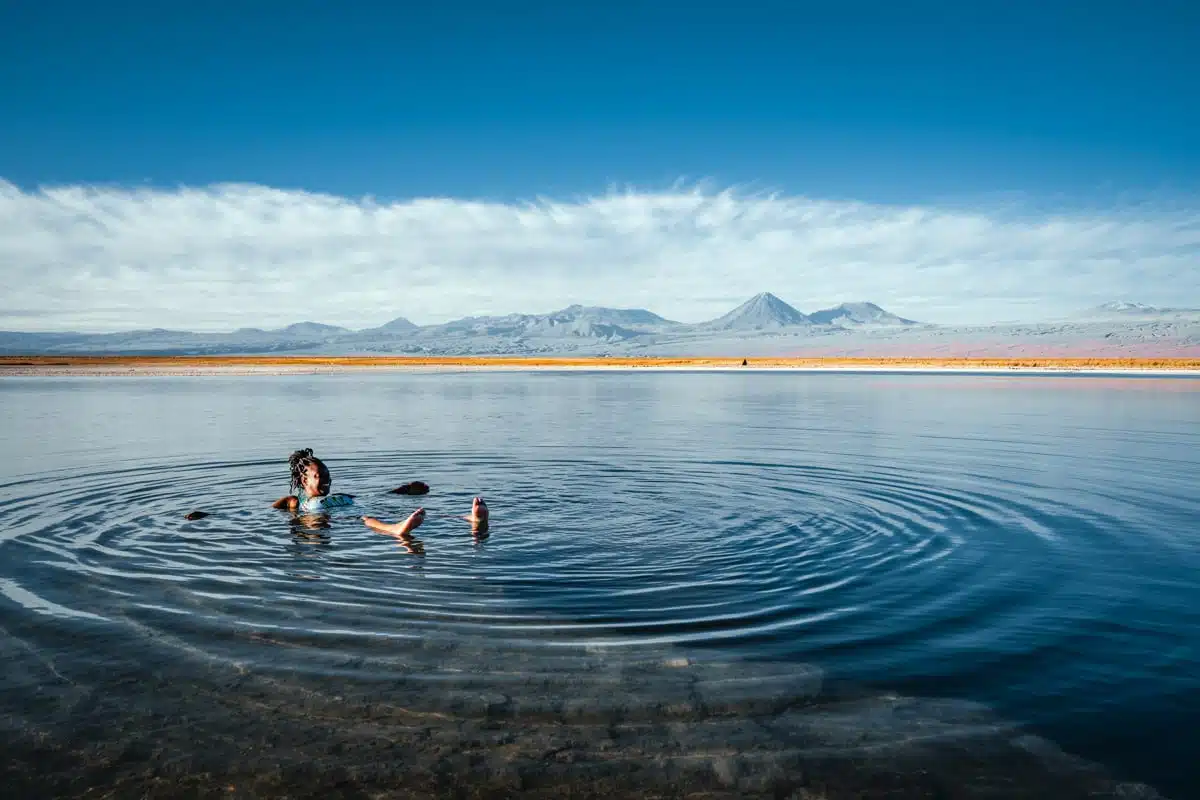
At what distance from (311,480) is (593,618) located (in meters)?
7.99

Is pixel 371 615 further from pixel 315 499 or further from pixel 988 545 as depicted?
pixel 988 545

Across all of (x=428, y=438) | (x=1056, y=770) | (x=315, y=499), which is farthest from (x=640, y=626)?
(x=428, y=438)

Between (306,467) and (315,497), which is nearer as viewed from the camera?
(315,497)

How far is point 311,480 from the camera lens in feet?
50.5

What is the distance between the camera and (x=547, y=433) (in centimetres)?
3072

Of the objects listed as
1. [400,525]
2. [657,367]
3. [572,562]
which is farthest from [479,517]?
[657,367]

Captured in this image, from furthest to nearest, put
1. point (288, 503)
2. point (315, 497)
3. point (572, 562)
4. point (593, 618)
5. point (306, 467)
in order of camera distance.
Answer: point (288, 503), point (306, 467), point (315, 497), point (572, 562), point (593, 618)

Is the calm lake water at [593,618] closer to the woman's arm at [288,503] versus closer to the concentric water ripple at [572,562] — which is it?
the concentric water ripple at [572,562]

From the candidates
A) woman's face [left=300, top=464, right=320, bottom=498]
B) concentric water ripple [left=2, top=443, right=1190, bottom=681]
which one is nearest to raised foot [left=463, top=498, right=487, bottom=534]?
concentric water ripple [left=2, top=443, right=1190, bottom=681]

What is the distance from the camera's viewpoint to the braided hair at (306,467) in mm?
15305

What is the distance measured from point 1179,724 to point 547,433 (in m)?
24.9

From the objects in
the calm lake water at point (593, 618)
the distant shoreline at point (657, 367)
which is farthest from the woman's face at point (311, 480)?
the distant shoreline at point (657, 367)

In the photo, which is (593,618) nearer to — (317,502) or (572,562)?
(572,562)

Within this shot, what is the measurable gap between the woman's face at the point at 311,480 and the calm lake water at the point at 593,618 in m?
0.75
